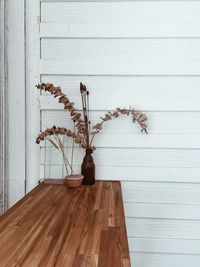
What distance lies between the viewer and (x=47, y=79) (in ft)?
5.54

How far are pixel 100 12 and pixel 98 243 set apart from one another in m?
1.27

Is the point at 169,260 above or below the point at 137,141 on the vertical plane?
below

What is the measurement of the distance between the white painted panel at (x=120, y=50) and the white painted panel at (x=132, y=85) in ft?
0.33

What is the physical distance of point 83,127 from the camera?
1.59 metres

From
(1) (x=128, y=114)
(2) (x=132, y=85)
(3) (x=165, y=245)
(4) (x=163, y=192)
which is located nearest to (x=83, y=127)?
(1) (x=128, y=114)

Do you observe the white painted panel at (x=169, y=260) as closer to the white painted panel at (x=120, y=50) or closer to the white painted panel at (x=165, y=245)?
the white painted panel at (x=165, y=245)

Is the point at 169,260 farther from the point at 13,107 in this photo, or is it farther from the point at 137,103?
the point at 13,107

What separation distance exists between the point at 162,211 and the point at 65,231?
0.91 meters

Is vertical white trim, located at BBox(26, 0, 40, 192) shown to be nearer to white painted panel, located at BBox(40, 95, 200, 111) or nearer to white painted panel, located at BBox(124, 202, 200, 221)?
white painted panel, located at BBox(40, 95, 200, 111)

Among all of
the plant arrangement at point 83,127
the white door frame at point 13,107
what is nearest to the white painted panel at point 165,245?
the plant arrangement at point 83,127

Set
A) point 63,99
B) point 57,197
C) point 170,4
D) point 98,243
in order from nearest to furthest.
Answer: point 98,243, point 57,197, point 63,99, point 170,4

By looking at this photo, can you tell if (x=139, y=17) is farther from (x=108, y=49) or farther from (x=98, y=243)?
(x=98, y=243)

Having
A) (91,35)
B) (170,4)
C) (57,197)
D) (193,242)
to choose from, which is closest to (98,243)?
(57,197)

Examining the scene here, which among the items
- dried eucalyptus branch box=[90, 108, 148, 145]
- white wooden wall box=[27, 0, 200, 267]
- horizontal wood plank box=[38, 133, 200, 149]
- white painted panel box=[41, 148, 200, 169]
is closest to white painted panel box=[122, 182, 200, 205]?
white wooden wall box=[27, 0, 200, 267]
